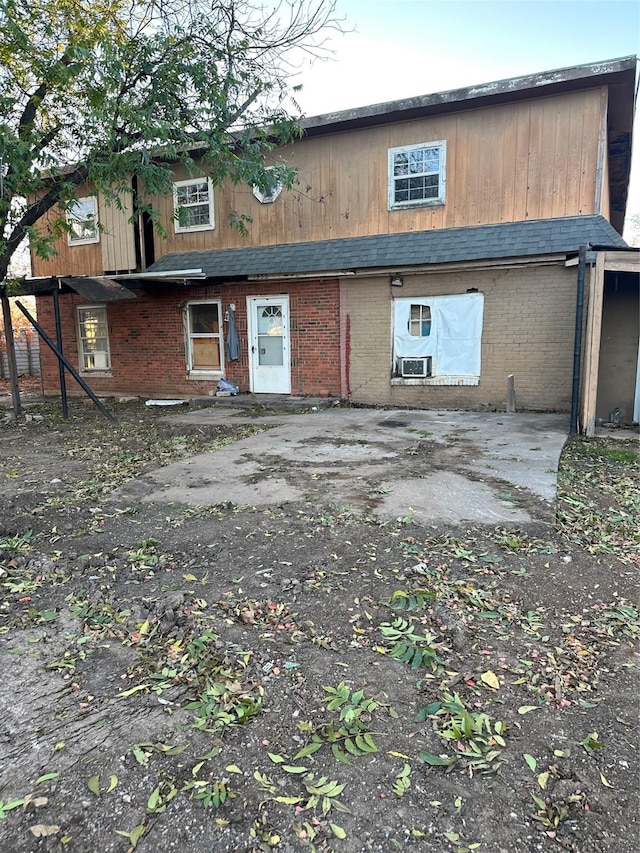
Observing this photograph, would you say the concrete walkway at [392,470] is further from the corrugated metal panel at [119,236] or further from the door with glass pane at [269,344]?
the corrugated metal panel at [119,236]

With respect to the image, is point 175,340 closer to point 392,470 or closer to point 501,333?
point 501,333

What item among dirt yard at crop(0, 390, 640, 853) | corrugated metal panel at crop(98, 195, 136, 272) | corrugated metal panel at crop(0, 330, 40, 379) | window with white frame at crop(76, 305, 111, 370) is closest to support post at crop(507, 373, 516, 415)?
dirt yard at crop(0, 390, 640, 853)

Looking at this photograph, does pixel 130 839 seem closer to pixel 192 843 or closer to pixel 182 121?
pixel 192 843

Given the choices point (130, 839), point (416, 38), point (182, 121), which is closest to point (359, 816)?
point (130, 839)

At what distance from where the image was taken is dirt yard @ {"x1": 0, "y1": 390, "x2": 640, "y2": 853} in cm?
177

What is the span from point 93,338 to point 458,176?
9.81 m

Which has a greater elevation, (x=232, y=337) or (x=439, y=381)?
(x=232, y=337)

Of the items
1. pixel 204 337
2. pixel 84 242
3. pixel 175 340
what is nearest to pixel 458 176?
pixel 204 337

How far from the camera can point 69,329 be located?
1445 centimetres

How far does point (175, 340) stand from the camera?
13.0m

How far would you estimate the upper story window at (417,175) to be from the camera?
1023 centimetres

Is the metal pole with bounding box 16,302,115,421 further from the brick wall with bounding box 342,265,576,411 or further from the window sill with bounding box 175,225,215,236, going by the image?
the brick wall with bounding box 342,265,576,411

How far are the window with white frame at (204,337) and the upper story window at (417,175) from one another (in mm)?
4641

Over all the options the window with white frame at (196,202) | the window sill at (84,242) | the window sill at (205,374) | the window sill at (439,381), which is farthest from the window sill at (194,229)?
the window sill at (439,381)
